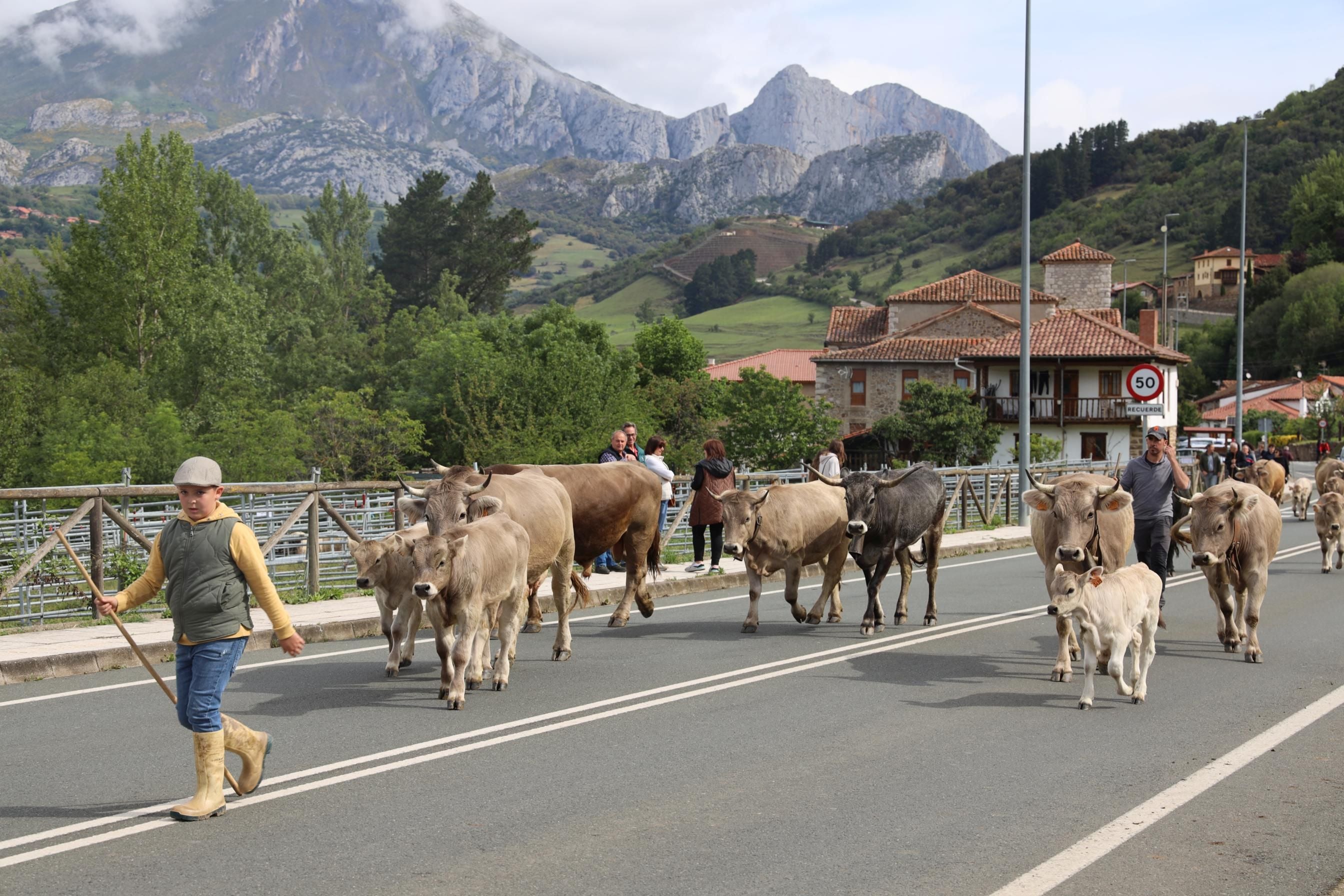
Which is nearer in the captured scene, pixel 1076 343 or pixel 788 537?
pixel 788 537

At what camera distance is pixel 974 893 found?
5.50 metres

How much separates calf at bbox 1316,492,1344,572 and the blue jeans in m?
17.8

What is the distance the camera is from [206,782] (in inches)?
257

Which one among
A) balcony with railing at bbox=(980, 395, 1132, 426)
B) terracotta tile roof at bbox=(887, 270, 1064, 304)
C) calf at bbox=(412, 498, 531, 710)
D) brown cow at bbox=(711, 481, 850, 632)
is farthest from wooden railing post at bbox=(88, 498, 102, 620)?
terracotta tile roof at bbox=(887, 270, 1064, 304)

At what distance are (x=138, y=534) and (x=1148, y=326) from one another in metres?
72.8

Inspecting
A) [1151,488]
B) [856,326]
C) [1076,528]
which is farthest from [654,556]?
[856,326]

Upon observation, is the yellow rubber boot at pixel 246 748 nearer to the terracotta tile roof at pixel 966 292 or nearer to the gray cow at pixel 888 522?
the gray cow at pixel 888 522

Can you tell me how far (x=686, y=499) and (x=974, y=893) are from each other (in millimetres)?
15947

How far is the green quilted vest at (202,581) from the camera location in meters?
6.62

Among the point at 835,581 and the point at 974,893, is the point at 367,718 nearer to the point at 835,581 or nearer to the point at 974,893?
the point at 974,893

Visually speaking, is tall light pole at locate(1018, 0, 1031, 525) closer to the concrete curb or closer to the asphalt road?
the concrete curb

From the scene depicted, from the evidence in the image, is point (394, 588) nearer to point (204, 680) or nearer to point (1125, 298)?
point (204, 680)

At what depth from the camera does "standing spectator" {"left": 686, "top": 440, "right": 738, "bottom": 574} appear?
1677cm

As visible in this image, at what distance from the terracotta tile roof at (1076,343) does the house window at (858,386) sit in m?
7.97
